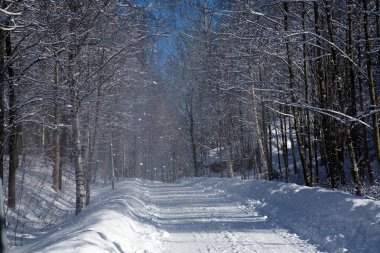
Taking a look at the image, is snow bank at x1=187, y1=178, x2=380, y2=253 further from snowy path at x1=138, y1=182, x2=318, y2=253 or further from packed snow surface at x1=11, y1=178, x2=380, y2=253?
snowy path at x1=138, y1=182, x2=318, y2=253

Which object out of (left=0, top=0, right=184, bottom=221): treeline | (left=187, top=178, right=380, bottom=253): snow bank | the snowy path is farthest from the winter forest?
the snowy path

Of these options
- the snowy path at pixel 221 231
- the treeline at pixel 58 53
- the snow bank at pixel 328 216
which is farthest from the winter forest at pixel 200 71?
the snowy path at pixel 221 231

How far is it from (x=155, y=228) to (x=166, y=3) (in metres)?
7.11

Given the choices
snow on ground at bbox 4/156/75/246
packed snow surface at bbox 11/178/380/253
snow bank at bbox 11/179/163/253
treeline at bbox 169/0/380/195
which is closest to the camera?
snow bank at bbox 11/179/163/253

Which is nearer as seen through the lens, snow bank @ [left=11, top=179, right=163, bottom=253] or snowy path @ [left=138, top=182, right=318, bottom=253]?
snow bank @ [left=11, top=179, right=163, bottom=253]

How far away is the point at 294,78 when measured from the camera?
16891mm

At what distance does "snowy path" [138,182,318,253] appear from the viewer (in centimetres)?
770

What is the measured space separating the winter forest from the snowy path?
3351 millimetres

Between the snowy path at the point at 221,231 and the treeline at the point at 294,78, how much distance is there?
3331 millimetres

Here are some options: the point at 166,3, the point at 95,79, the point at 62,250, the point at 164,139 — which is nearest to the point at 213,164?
the point at 164,139

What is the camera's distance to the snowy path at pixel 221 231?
25.2ft

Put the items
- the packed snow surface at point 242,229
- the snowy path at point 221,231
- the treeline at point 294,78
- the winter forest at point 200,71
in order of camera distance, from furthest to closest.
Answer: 1. the treeline at point 294,78
2. the winter forest at point 200,71
3. the snowy path at point 221,231
4. the packed snow surface at point 242,229

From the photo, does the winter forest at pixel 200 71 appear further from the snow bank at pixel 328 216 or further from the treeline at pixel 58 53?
the snow bank at pixel 328 216

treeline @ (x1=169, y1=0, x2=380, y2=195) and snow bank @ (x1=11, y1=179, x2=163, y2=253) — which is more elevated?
treeline @ (x1=169, y1=0, x2=380, y2=195)
